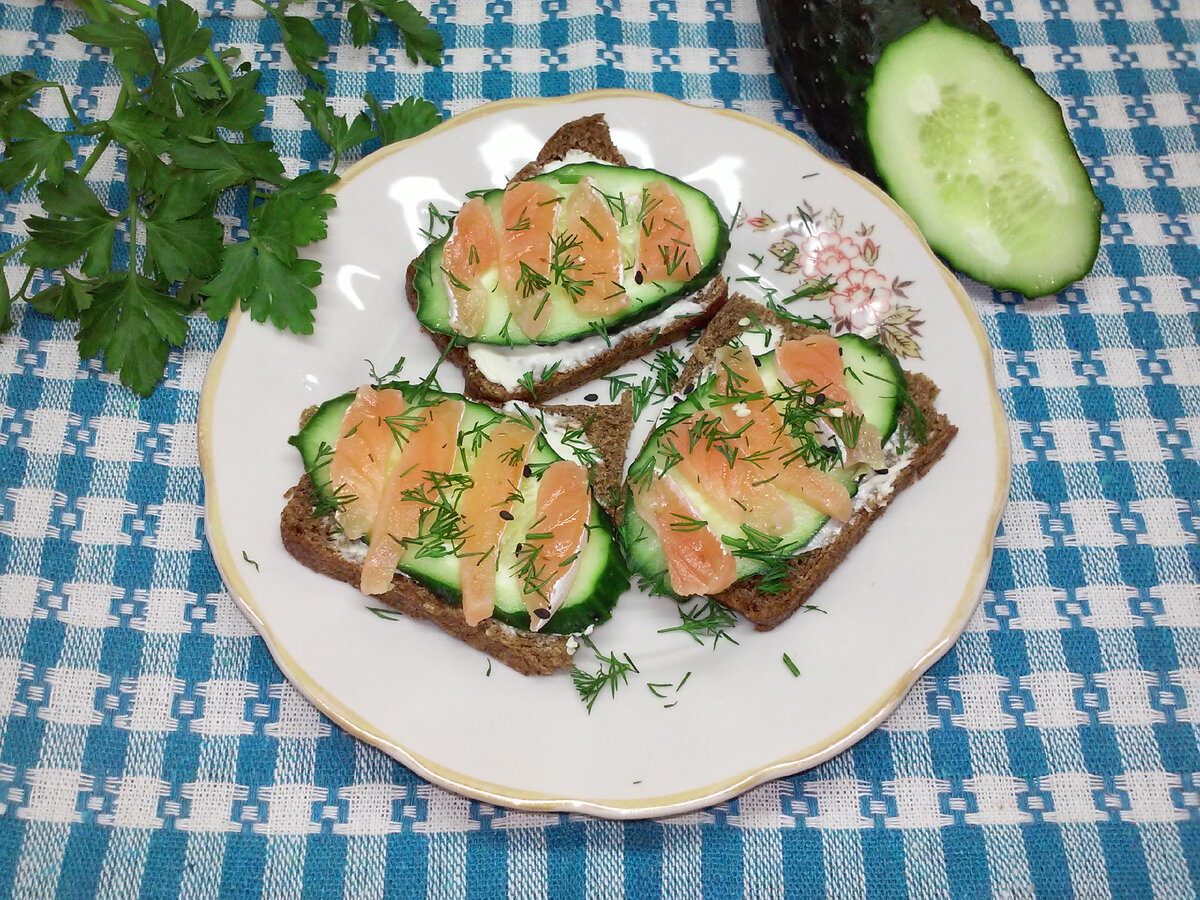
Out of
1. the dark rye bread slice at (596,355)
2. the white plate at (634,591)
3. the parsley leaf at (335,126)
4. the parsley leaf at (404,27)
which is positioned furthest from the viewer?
the parsley leaf at (404,27)

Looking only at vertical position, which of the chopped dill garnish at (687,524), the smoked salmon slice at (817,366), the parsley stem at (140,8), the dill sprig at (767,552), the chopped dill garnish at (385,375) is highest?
the parsley stem at (140,8)

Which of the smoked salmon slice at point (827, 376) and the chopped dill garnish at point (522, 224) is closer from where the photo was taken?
the smoked salmon slice at point (827, 376)

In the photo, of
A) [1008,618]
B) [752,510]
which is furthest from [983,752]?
[752,510]

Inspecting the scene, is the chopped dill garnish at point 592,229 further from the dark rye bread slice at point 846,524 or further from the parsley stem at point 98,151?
the parsley stem at point 98,151

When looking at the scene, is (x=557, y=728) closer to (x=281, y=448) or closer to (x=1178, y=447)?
(x=281, y=448)

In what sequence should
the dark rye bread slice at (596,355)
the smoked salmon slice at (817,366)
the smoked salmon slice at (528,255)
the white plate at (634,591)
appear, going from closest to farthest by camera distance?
1. the white plate at (634,591)
2. the smoked salmon slice at (817,366)
3. the smoked salmon slice at (528,255)
4. the dark rye bread slice at (596,355)

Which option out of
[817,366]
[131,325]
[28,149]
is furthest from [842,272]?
[28,149]

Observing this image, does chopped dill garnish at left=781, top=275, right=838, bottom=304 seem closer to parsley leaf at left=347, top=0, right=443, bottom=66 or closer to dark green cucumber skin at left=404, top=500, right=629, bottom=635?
dark green cucumber skin at left=404, top=500, right=629, bottom=635

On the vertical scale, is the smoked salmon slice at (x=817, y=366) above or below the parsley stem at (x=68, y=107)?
below

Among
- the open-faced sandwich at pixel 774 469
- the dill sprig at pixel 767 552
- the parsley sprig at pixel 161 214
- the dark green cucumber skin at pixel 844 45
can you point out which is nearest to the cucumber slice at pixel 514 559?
the open-faced sandwich at pixel 774 469
